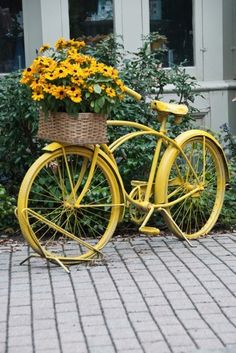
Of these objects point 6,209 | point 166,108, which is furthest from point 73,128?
point 6,209

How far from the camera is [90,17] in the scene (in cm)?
880

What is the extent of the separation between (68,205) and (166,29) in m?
4.05

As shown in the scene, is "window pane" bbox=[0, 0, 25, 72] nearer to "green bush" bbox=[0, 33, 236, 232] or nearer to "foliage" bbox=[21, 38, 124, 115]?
"green bush" bbox=[0, 33, 236, 232]

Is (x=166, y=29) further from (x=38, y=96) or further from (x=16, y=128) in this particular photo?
(x=38, y=96)

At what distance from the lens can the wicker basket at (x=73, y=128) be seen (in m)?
5.41

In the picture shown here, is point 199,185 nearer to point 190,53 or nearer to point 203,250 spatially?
point 203,250

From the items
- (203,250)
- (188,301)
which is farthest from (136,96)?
(188,301)

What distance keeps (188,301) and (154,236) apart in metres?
1.74

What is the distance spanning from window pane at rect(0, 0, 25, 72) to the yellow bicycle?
2690mm

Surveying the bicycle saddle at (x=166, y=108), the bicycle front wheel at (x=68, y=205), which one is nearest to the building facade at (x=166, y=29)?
the bicycle saddle at (x=166, y=108)

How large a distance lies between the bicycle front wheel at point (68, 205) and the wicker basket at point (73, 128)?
161 mm

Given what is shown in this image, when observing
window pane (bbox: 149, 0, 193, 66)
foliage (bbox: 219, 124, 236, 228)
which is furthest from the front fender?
window pane (bbox: 149, 0, 193, 66)

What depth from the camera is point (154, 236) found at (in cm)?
661

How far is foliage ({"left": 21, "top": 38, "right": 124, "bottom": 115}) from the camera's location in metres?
5.38
